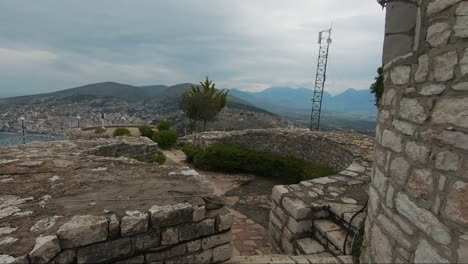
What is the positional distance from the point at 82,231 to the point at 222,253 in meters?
1.46

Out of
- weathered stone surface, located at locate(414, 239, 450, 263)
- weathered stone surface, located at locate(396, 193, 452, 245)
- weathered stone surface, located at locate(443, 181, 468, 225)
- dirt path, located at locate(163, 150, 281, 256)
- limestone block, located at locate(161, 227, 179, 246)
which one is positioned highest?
weathered stone surface, located at locate(443, 181, 468, 225)

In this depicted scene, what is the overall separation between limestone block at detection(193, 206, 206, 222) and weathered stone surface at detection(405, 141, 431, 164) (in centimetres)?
194

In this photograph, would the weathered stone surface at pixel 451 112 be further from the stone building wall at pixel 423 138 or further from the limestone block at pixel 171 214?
the limestone block at pixel 171 214

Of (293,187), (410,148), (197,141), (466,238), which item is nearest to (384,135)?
(410,148)

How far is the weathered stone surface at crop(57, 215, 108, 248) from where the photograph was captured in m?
2.18

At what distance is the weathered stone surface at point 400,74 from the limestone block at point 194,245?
2426 millimetres

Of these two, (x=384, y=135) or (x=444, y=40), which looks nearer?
(x=444, y=40)

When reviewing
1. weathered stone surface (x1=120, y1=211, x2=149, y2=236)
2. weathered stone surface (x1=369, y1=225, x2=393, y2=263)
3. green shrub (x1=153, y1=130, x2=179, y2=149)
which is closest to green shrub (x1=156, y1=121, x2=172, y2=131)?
green shrub (x1=153, y1=130, x2=179, y2=149)

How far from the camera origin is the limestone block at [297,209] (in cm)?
402

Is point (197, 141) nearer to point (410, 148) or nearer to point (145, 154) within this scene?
point (145, 154)

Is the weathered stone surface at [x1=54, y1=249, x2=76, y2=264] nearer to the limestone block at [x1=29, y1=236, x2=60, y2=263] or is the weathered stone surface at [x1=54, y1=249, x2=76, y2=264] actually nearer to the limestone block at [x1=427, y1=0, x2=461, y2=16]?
the limestone block at [x1=29, y1=236, x2=60, y2=263]

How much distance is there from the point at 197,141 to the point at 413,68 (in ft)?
30.4

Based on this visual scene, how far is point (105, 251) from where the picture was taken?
2348mm

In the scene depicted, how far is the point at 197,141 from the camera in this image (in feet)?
35.6
